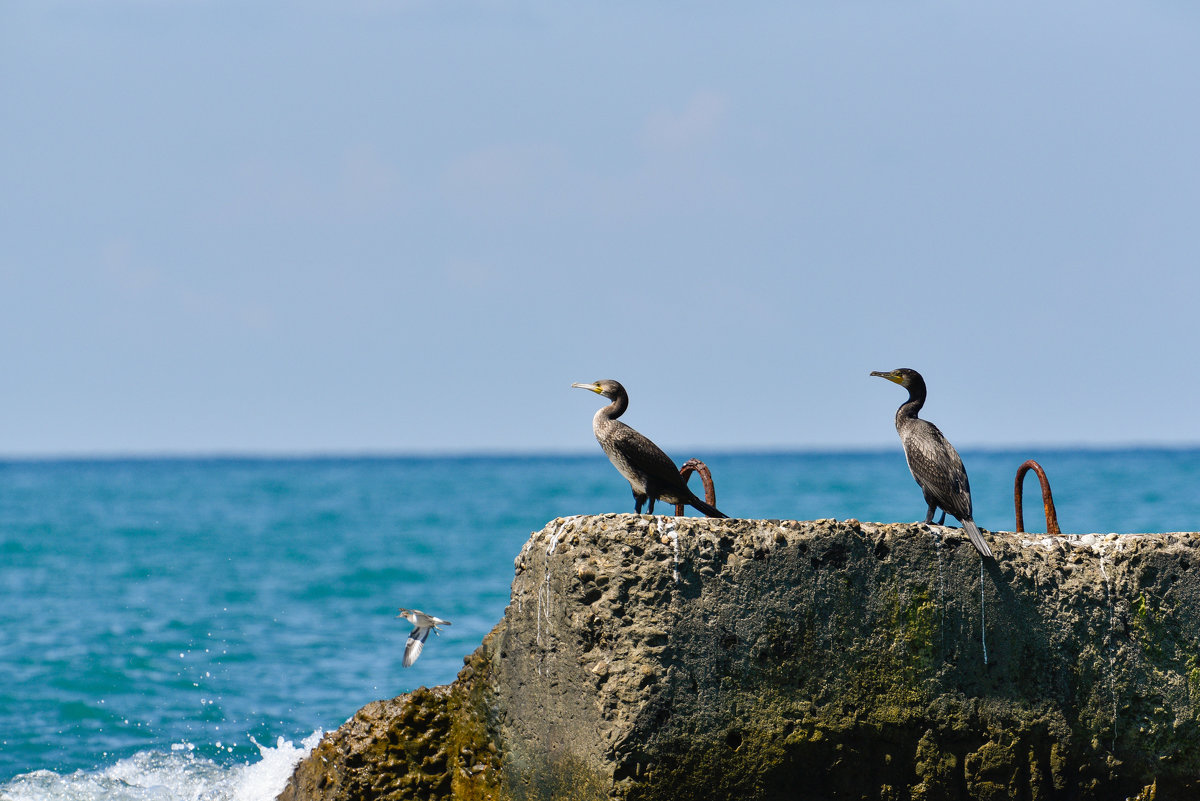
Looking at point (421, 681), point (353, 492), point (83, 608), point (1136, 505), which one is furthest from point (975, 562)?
point (353, 492)

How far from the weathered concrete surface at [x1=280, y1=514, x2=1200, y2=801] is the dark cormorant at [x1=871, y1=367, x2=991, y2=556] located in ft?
0.74

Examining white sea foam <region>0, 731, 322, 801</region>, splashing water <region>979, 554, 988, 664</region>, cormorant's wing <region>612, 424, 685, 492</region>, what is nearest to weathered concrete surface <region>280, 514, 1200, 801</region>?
splashing water <region>979, 554, 988, 664</region>

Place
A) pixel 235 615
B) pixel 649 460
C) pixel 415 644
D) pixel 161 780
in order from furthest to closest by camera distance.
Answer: pixel 235 615
pixel 161 780
pixel 415 644
pixel 649 460

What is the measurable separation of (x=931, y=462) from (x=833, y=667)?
1112mm

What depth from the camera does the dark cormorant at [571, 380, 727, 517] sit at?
239 inches

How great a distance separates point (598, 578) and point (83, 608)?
65.1ft

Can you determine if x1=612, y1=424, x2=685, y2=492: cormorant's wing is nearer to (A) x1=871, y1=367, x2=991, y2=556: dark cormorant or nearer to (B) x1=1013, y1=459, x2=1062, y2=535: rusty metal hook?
(A) x1=871, y1=367, x2=991, y2=556: dark cormorant

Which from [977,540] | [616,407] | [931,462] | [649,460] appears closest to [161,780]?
[616,407]

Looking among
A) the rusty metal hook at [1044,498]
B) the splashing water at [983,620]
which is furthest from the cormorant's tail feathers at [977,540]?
the rusty metal hook at [1044,498]

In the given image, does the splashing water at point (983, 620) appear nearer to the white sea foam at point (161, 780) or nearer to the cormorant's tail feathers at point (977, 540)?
the cormorant's tail feathers at point (977, 540)

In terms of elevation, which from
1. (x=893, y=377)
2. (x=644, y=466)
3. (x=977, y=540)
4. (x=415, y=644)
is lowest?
(x=415, y=644)

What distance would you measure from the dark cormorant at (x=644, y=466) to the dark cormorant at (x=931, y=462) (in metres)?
0.93

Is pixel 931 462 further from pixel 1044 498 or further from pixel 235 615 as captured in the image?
pixel 235 615

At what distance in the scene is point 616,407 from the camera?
652 cm
